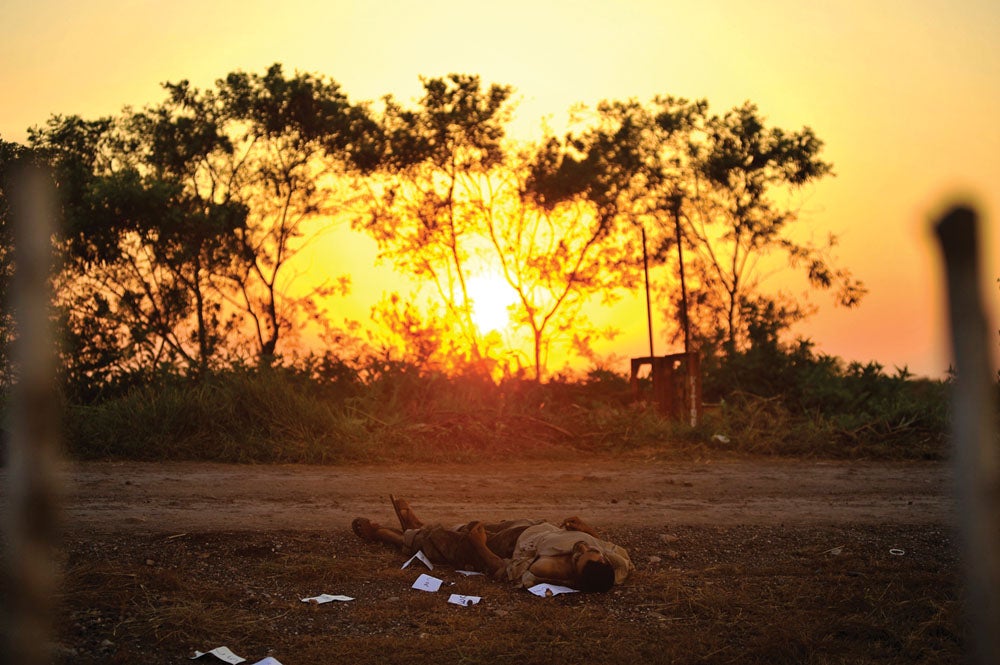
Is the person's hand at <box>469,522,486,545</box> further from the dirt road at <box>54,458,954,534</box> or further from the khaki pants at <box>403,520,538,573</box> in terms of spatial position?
the dirt road at <box>54,458,954,534</box>

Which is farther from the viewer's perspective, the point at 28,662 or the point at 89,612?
the point at 89,612

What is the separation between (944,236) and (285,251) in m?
23.0

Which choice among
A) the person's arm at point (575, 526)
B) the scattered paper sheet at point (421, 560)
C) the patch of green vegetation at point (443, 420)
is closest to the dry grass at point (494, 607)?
the scattered paper sheet at point (421, 560)

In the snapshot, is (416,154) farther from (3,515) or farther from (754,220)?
(3,515)

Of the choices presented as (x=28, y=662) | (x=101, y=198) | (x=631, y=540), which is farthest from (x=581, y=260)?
(x=28, y=662)

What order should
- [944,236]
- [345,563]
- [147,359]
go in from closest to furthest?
[944,236] → [345,563] → [147,359]

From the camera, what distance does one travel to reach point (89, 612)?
19.8ft

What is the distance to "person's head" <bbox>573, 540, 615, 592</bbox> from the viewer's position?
670 cm

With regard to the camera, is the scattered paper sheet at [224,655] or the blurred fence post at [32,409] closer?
the blurred fence post at [32,409]

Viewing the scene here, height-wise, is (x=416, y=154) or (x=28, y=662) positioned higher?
(x=416, y=154)

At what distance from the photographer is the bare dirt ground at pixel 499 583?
229 inches

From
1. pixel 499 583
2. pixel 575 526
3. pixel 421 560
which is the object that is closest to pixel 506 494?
pixel 421 560

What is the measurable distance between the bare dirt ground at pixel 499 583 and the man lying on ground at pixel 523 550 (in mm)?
150

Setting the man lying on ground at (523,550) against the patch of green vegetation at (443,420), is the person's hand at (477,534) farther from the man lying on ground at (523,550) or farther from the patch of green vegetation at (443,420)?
the patch of green vegetation at (443,420)
